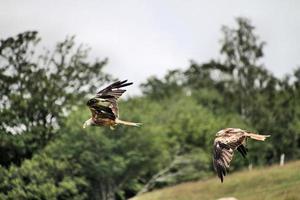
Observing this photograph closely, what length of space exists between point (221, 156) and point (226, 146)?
1.10ft

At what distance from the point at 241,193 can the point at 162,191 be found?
25.2ft

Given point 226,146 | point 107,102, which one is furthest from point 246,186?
point 226,146

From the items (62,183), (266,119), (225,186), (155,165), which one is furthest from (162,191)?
(266,119)

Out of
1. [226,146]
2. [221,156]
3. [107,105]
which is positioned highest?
[107,105]

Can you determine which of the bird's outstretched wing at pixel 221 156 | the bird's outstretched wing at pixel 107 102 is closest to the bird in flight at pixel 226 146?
the bird's outstretched wing at pixel 221 156

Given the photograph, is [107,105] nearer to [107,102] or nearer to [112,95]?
[107,102]

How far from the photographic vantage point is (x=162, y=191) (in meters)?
45.3

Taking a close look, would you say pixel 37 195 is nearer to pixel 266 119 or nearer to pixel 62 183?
pixel 62 183

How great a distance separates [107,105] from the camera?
22.5 metres

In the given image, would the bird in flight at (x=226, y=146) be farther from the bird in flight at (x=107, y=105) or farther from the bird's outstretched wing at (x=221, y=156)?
the bird in flight at (x=107, y=105)

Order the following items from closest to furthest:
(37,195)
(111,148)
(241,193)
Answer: (241,193) < (37,195) < (111,148)

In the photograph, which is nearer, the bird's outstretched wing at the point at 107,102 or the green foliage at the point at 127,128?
the bird's outstretched wing at the point at 107,102

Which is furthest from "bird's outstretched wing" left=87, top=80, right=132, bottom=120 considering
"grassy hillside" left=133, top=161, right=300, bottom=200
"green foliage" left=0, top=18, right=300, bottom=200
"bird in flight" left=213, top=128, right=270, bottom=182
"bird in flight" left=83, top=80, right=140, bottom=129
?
"green foliage" left=0, top=18, right=300, bottom=200

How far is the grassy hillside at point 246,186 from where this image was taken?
123 ft
